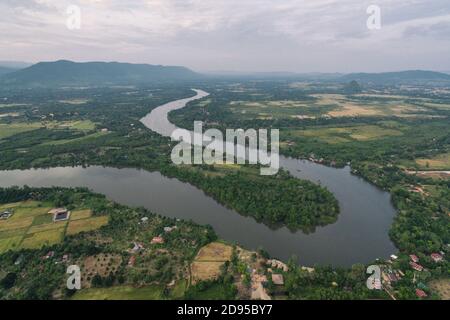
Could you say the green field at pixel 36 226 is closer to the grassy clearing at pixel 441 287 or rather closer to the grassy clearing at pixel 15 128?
the grassy clearing at pixel 441 287

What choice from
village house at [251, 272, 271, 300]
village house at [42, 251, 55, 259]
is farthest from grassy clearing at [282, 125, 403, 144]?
village house at [42, 251, 55, 259]

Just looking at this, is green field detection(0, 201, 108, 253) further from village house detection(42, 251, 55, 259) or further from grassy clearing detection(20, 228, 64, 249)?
village house detection(42, 251, 55, 259)

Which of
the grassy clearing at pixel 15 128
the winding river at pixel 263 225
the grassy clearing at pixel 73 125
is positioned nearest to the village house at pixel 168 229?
the winding river at pixel 263 225

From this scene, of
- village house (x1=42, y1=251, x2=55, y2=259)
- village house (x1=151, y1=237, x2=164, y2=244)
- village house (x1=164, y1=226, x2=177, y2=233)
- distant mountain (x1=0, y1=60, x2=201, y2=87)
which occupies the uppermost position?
distant mountain (x1=0, y1=60, x2=201, y2=87)

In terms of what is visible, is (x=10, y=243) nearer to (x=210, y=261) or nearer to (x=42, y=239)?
(x=42, y=239)

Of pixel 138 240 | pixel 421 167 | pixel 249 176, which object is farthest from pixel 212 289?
pixel 421 167
